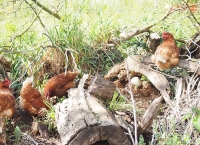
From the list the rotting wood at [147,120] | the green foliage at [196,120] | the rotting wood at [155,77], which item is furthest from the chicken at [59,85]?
the green foliage at [196,120]

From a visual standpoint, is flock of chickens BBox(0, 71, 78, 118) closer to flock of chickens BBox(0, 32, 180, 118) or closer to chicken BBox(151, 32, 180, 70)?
flock of chickens BBox(0, 32, 180, 118)

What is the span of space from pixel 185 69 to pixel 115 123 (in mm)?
1756

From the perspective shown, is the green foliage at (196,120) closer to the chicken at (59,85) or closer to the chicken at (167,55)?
the chicken at (167,55)

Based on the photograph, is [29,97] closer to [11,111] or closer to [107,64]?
[11,111]

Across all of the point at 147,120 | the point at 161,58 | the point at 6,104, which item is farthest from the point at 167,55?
the point at 6,104

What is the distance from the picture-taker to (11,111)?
4.30 meters

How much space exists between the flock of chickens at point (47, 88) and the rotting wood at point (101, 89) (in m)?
0.43

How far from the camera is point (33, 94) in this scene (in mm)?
4543

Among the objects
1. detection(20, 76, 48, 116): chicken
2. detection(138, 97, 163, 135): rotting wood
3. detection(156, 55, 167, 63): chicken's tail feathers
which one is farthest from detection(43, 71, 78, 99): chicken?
detection(138, 97, 163, 135): rotting wood

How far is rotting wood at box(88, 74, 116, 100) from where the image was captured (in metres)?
4.65

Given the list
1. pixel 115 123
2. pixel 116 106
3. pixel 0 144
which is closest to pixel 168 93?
pixel 116 106

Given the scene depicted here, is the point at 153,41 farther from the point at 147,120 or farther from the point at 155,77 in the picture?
the point at 147,120

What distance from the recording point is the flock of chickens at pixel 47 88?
14.0 ft

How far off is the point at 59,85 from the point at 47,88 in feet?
0.54
